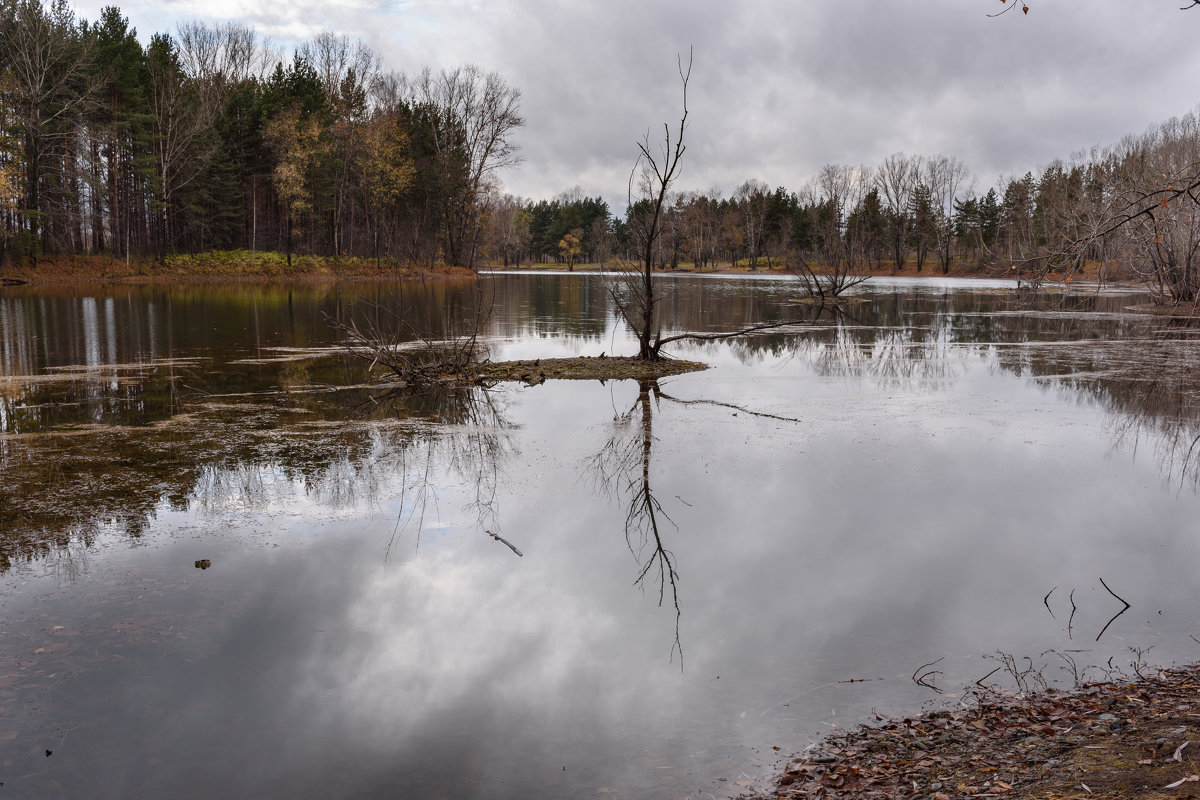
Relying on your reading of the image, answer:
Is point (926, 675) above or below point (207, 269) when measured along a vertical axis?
below

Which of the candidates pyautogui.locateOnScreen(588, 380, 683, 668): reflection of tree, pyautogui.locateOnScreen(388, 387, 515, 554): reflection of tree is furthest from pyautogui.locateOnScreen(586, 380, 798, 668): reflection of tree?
pyautogui.locateOnScreen(388, 387, 515, 554): reflection of tree

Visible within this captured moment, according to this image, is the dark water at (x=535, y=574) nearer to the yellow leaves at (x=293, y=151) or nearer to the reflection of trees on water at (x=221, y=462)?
the reflection of trees on water at (x=221, y=462)

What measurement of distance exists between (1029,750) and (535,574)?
368 cm

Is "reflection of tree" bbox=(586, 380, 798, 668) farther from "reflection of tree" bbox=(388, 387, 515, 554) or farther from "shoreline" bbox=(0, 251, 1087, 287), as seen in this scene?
"shoreline" bbox=(0, 251, 1087, 287)

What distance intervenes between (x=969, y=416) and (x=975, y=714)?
9.42m

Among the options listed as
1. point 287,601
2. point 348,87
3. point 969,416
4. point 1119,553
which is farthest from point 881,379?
point 348,87

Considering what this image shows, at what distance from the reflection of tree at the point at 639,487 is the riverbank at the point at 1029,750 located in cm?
137

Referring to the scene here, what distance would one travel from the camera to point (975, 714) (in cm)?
452

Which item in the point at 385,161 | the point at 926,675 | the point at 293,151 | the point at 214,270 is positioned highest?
the point at 385,161

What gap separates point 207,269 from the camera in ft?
164

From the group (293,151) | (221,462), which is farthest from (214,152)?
(221,462)

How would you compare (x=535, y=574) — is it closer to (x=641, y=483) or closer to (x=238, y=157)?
(x=641, y=483)

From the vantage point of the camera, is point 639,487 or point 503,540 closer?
point 503,540

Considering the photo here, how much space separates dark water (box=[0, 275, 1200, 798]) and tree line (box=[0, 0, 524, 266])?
35.9m
